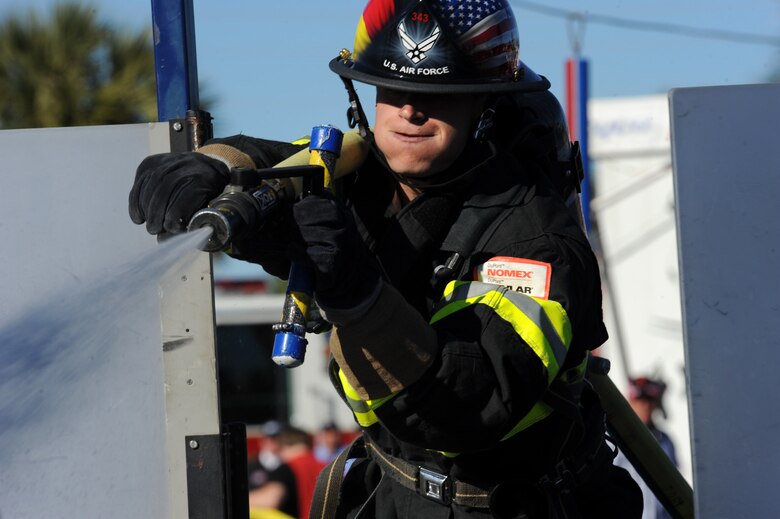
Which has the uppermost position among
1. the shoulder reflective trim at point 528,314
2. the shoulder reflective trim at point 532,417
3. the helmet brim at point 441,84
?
the helmet brim at point 441,84

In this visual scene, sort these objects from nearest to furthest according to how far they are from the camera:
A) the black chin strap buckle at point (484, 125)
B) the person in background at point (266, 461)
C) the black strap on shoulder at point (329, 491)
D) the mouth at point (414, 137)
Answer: the mouth at point (414, 137) < the black chin strap buckle at point (484, 125) < the black strap on shoulder at point (329, 491) < the person in background at point (266, 461)

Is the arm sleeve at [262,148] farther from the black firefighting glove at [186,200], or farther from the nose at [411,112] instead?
the black firefighting glove at [186,200]

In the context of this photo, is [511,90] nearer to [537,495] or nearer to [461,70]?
[461,70]

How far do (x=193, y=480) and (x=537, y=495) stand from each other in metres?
0.93

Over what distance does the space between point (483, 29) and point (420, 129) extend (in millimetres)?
304

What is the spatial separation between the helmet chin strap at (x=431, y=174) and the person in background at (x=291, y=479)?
7.57m

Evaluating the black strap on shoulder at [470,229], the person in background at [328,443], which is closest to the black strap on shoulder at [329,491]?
the black strap on shoulder at [470,229]

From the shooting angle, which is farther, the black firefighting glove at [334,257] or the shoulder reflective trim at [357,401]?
the shoulder reflective trim at [357,401]

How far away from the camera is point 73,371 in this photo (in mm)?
3162

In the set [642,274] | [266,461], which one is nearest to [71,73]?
[266,461]

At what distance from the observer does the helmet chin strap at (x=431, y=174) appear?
311 centimetres

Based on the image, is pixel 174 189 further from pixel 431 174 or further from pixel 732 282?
pixel 732 282

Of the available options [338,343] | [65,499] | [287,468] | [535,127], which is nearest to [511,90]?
[535,127]

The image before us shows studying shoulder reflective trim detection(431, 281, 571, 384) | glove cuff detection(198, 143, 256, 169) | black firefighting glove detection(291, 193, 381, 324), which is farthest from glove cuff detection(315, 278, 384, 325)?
glove cuff detection(198, 143, 256, 169)
